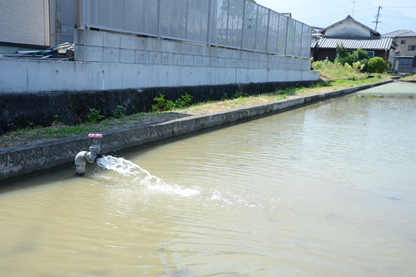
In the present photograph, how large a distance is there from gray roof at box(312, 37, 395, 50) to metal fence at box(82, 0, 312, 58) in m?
31.3

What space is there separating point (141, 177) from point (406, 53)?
69.1m

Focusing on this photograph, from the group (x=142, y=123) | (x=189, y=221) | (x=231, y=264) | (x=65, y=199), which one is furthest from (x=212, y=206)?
(x=142, y=123)

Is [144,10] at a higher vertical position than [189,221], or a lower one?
higher

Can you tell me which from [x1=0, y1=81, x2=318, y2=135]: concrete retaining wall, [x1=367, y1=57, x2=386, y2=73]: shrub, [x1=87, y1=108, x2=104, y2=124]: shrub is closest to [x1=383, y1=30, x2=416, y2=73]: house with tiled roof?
[x1=367, y1=57, x2=386, y2=73]: shrub

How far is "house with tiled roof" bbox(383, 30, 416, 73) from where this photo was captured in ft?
200

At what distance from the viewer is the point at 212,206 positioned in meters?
4.12

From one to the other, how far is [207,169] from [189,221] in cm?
195

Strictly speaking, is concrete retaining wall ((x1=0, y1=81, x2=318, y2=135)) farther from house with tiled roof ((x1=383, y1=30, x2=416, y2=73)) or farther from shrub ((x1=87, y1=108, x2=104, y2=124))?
house with tiled roof ((x1=383, y1=30, x2=416, y2=73))

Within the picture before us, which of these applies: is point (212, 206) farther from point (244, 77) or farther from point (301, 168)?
point (244, 77)

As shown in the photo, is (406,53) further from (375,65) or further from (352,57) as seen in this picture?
(352,57)

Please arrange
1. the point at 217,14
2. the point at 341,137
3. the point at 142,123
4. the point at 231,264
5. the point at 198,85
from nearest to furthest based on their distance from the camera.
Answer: the point at 231,264 → the point at 142,123 → the point at 341,137 → the point at 198,85 → the point at 217,14

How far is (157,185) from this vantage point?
478 centimetres

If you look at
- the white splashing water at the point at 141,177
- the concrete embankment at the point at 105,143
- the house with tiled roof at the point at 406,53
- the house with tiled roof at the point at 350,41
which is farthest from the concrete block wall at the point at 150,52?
the house with tiled roof at the point at 406,53

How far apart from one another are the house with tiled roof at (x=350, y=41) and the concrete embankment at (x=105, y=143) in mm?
42778
